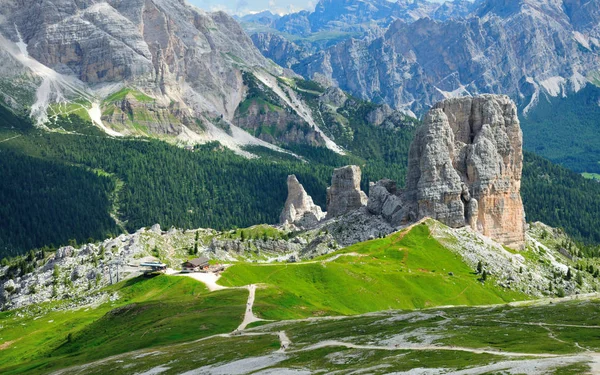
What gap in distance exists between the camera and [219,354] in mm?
112000

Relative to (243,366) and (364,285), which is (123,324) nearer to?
(243,366)

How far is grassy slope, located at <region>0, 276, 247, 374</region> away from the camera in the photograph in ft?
447

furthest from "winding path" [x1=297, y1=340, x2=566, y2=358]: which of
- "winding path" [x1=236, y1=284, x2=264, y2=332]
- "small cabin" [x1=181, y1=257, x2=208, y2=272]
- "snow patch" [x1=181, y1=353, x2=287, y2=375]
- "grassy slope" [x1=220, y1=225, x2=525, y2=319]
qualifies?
"small cabin" [x1=181, y1=257, x2=208, y2=272]

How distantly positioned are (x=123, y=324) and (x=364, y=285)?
197ft

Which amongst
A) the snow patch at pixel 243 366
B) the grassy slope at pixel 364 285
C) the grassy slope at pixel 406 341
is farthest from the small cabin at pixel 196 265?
the snow patch at pixel 243 366

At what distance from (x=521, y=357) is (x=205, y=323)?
69564 millimetres

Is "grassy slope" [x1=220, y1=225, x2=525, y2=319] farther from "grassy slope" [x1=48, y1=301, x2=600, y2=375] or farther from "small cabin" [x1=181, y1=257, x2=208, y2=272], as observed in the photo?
"grassy slope" [x1=48, y1=301, x2=600, y2=375]

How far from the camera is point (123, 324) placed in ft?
491

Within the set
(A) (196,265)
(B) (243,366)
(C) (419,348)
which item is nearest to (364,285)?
(A) (196,265)

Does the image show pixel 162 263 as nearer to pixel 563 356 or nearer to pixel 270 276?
pixel 270 276

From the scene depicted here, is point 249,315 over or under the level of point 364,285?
under

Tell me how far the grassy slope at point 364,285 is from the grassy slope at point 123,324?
13452 mm

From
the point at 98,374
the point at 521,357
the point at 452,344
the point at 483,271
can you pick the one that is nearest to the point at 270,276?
the point at 483,271

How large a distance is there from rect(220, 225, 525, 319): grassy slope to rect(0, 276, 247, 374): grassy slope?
13.5 metres
